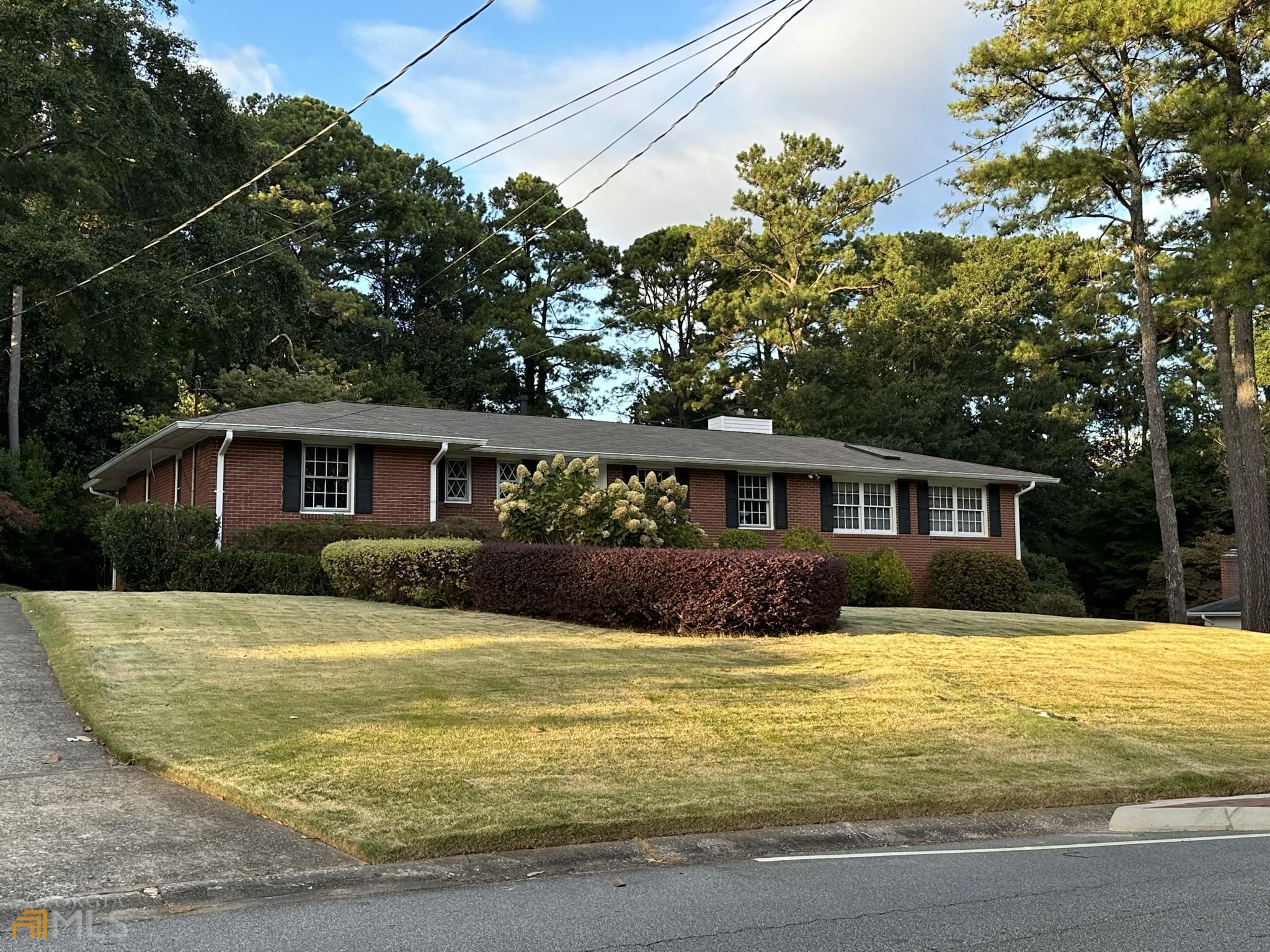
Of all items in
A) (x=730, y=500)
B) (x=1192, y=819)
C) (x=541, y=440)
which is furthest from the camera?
(x=730, y=500)

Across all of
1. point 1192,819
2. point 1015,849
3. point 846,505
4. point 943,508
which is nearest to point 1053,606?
point 943,508

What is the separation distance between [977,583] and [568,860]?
23108 millimetres

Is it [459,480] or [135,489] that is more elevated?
[135,489]

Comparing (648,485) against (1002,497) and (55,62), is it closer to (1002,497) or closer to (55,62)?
(1002,497)

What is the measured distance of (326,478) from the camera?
22.6 m

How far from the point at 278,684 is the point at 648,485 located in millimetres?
8331

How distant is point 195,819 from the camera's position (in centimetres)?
641

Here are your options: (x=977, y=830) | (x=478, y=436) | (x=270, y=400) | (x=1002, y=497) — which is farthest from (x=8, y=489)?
(x=977, y=830)

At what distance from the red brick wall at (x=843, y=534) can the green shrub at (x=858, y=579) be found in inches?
45.5

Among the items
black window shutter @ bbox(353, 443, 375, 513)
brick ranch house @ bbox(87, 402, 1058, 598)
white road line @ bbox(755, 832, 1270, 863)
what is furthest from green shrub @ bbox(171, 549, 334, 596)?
white road line @ bbox(755, 832, 1270, 863)

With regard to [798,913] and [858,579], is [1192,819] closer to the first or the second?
[798,913]

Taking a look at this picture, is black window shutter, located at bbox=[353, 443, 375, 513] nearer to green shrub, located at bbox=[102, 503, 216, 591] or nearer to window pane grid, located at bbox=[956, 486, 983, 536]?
green shrub, located at bbox=[102, 503, 216, 591]

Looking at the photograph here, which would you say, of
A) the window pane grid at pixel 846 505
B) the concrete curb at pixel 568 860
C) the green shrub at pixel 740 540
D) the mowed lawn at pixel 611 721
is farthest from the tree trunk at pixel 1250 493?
the concrete curb at pixel 568 860

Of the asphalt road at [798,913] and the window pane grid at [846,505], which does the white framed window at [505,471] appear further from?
the asphalt road at [798,913]
